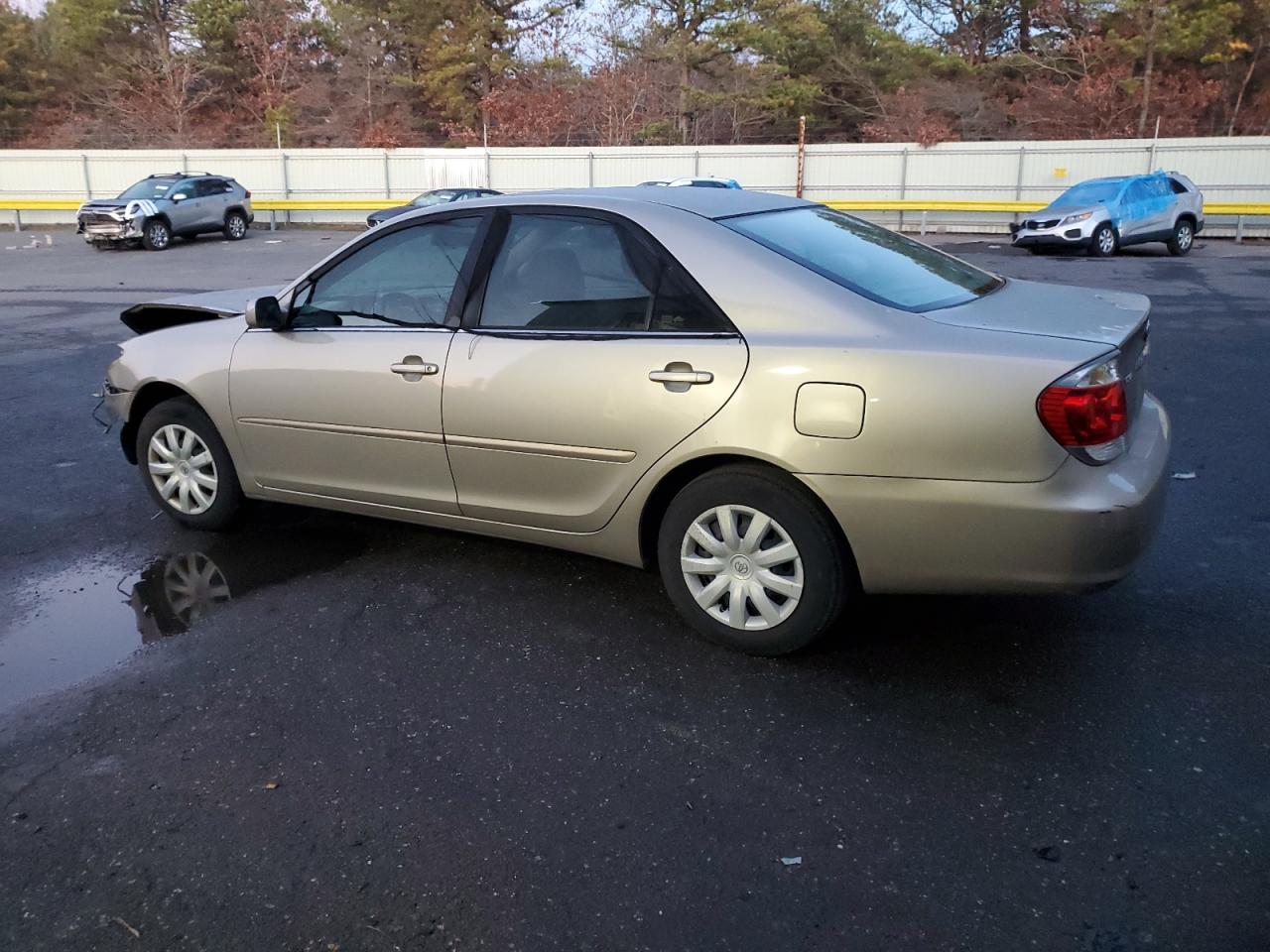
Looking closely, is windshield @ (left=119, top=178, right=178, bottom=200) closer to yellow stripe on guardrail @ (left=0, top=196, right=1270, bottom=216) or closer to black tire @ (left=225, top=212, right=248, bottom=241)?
black tire @ (left=225, top=212, right=248, bottom=241)

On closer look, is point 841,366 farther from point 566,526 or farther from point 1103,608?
point 1103,608

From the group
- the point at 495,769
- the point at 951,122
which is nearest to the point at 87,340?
the point at 495,769

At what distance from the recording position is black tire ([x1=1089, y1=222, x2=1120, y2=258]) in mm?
19875

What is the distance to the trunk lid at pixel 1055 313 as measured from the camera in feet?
11.5

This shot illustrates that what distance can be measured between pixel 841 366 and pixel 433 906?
1995 millimetres

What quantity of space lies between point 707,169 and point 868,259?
92.3 ft

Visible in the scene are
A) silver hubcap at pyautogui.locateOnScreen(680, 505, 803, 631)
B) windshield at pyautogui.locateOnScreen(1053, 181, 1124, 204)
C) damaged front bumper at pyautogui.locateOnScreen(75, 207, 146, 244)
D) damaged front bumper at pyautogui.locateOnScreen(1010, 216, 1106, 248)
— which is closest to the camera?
silver hubcap at pyautogui.locateOnScreen(680, 505, 803, 631)

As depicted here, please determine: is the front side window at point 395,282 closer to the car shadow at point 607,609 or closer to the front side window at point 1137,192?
the car shadow at point 607,609

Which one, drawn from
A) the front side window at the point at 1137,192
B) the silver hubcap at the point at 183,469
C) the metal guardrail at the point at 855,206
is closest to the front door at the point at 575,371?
the silver hubcap at the point at 183,469

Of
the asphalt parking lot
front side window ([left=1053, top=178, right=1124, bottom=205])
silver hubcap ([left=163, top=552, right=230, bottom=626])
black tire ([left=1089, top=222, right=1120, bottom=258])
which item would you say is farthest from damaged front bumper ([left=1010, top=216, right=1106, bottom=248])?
silver hubcap ([left=163, top=552, right=230, bottom=626])

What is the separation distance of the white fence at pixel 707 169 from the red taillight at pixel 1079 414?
25554 mm

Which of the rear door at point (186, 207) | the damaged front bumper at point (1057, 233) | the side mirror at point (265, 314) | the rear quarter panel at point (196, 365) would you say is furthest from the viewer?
the rear door at point (186, 207)

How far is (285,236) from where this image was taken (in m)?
27.4

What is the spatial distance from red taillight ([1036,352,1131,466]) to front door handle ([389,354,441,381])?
7.46 ft
